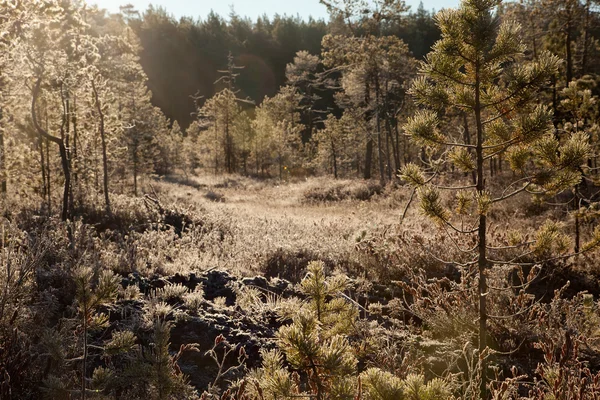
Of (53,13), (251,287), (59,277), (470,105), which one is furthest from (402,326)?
(53,13)

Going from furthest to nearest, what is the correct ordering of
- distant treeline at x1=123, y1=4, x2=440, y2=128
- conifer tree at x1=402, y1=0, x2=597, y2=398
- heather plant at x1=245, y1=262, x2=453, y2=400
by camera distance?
distant treeline at x1=123, y1=4, x2=440, y2=128 < conifer tree at x1=402, y1=0, x2=597, y2=398 < heather plant at x1=245, y1=262, x2=453, y2=400

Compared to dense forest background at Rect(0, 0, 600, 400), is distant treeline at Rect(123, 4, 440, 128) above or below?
above

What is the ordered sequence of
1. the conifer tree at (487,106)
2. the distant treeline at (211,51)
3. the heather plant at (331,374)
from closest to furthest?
1. the heather plant at (331,374)
2. the conifer tree at (487,106)
3. the distant treeline at (211,51)

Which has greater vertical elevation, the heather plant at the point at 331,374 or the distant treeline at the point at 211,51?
the distant treeline at the point at 211,51

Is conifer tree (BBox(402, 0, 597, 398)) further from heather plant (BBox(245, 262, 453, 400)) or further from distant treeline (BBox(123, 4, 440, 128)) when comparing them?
distant treeline (BBox(123, 4, 440, 128))

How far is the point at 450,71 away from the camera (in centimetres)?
416

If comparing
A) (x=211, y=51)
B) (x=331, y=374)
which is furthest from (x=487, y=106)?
(x=211, y=51)

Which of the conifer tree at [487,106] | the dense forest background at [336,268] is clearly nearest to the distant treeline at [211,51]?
the dense forest background at [336,268]

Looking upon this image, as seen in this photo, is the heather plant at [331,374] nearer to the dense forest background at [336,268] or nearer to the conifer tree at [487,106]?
the dense forest background at [336,268]

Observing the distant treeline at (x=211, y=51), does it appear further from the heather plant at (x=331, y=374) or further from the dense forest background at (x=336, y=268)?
the heather plant at (x=331, y=374)

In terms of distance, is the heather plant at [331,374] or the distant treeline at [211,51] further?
the distant treeline at [211,51]

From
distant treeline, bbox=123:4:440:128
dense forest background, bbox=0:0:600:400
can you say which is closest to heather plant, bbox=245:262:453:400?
dense forest background, bbox=0:0:600:400

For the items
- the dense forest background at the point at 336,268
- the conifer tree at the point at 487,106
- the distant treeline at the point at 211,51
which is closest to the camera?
the dense forest background at the point at 336,268

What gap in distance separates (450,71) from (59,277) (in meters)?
5.75
